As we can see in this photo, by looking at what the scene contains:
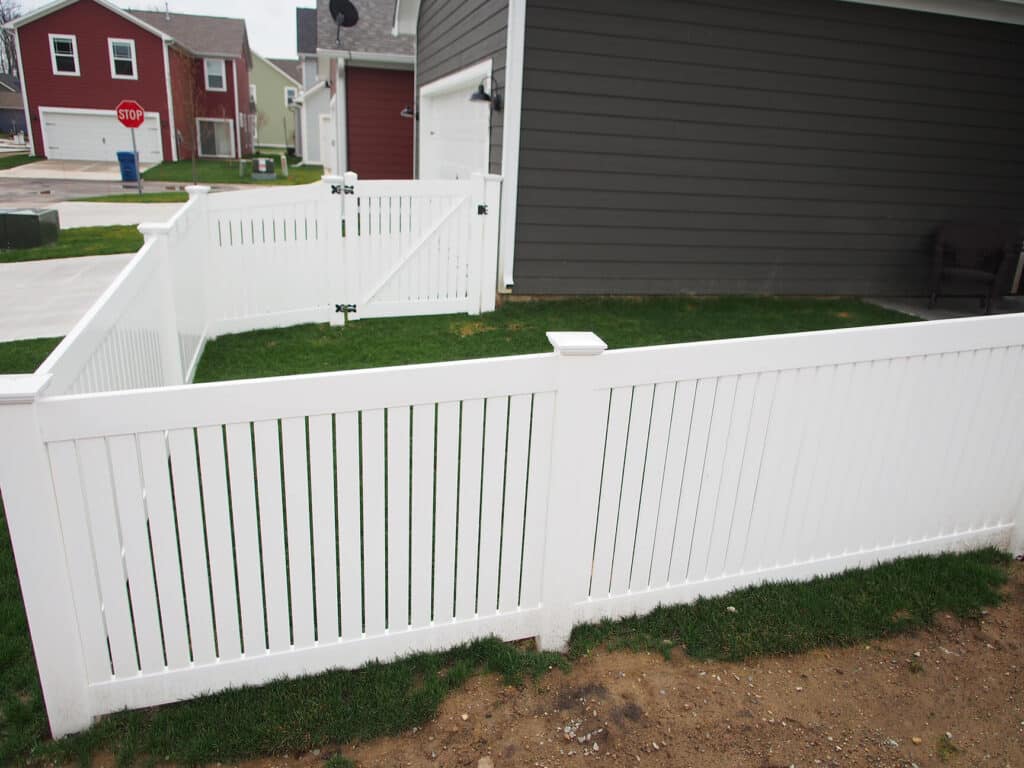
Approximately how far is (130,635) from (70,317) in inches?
231

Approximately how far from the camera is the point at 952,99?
8.57m

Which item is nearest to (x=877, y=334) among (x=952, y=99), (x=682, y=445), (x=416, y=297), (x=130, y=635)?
(x=682, y=445)

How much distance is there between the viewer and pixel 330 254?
23.0 ft

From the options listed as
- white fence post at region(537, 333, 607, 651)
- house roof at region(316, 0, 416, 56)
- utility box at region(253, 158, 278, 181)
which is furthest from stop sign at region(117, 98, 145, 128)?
white fence post at region(537, 333, 607, 651)

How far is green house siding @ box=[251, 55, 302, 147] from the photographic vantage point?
1841 inches

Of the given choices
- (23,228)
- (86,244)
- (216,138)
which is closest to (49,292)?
(23,228)

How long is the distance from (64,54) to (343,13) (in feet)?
71.0

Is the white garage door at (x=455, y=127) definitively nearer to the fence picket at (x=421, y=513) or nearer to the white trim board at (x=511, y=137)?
the white trim board at (x=511, y=137)

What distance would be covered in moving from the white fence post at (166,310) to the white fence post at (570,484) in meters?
2.84

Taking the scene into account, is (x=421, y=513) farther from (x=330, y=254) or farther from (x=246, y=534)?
(x=330, y=254)

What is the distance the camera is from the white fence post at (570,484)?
2.42 metres

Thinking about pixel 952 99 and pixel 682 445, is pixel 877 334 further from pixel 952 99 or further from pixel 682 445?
pixel 952 99

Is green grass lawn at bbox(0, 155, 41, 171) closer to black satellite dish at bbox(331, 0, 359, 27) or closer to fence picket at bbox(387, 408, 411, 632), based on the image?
black satellite dish at bbox(331, 0, 359, 27)

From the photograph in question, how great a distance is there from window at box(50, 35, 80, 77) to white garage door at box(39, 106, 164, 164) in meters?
1.53
